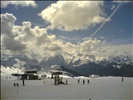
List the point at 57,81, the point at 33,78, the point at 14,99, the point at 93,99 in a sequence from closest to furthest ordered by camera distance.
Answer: the point at 93,99 < the point at 14,99 < the point at 57,81 < the point at 33,78

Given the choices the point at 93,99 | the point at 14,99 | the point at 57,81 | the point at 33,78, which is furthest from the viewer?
the point at 33,78

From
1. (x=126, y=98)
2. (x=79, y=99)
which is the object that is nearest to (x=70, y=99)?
(x=79, y=99)

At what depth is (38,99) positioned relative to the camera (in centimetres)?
2445

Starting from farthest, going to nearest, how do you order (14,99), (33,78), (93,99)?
(33,78), (14,99), (93,99)

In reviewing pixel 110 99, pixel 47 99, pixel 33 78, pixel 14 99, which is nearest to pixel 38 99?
pixel 47 99

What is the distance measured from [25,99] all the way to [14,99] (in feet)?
3.70

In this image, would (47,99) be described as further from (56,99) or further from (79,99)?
(79,99)

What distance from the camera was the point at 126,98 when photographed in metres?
24.4

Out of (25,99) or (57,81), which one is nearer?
(25,99)

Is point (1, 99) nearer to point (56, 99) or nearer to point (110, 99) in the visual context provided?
point (56, 99)

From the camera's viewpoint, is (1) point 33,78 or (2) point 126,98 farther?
(1) point 33,78

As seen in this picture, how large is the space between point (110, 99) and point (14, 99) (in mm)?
9421

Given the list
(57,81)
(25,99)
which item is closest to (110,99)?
(25,99)

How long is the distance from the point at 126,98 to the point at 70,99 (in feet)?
18.3
